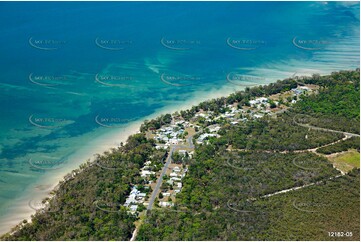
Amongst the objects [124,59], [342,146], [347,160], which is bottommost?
[347,160]

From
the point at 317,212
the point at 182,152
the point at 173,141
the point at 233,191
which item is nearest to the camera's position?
the point at 317,212

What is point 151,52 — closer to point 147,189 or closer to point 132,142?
point 132,142

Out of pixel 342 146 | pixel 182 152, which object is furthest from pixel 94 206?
pixel 342 146

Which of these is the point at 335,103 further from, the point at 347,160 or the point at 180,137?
the point at 180,137

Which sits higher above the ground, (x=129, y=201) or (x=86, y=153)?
(x=129, y=201)

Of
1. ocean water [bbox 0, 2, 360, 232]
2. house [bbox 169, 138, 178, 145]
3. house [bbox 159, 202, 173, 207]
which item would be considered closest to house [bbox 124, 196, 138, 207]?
house [bbox 159, 202, 173, 207]

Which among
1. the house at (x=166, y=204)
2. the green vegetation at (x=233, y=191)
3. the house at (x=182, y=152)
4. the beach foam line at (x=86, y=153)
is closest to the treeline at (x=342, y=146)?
the green vegetation at (x=233, y=191)
